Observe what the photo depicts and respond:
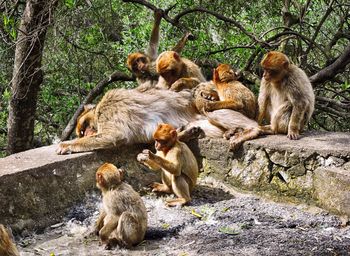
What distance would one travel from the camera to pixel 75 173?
5836 mm

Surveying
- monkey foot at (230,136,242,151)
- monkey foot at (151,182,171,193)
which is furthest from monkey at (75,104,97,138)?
monkey foot at (230,136,242,151)

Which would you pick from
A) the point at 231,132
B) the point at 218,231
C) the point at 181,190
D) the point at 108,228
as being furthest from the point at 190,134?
the point at 108,228

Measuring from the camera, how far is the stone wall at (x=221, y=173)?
522 cm

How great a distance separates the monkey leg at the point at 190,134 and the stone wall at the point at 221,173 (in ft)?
0.32

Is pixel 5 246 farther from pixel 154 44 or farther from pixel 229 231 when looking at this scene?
pixel 154 44

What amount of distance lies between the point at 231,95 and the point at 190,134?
2.20 ft

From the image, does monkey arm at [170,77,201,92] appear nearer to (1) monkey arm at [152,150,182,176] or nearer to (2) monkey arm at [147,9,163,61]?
(2) monkey arm at [147,9,163,61]

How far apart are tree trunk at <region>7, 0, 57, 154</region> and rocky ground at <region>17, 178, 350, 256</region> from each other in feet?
7.28

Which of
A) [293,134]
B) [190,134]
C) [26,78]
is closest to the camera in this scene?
[293,134]

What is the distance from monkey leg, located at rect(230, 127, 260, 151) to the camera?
5984mm

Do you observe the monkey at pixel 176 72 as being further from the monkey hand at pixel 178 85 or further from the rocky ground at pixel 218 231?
the rocky ground at pixel 218 231

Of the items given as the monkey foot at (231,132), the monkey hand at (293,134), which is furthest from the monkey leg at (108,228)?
the monkey hand at (293,134)

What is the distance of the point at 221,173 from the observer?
20.4ft

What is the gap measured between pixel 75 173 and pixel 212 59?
344 centimetres
